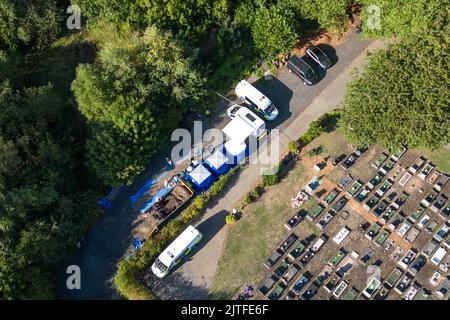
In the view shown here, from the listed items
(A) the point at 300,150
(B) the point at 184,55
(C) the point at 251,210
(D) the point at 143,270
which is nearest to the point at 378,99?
(A) the point at 300,150

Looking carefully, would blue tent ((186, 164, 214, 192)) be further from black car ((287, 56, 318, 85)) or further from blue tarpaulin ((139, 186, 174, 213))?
black car ((287, 56, 318, 85))

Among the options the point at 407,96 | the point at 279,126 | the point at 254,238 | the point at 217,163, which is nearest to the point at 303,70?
the point at 279,126

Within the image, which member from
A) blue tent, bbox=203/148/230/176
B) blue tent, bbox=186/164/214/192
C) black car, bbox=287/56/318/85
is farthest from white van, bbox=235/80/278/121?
blue tent, bbox=186/164/214/192

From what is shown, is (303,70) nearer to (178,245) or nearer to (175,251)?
(178,245)

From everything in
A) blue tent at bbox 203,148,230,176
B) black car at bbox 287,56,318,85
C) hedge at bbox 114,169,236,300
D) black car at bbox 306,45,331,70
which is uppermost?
black car at bbox 306,45,331,70

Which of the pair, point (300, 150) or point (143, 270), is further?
point (300, 150)

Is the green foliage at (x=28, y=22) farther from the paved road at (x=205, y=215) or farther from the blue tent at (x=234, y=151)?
the blue tent at (x=234, y=151)

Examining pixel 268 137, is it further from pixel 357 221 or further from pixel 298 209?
pixel 357 221
